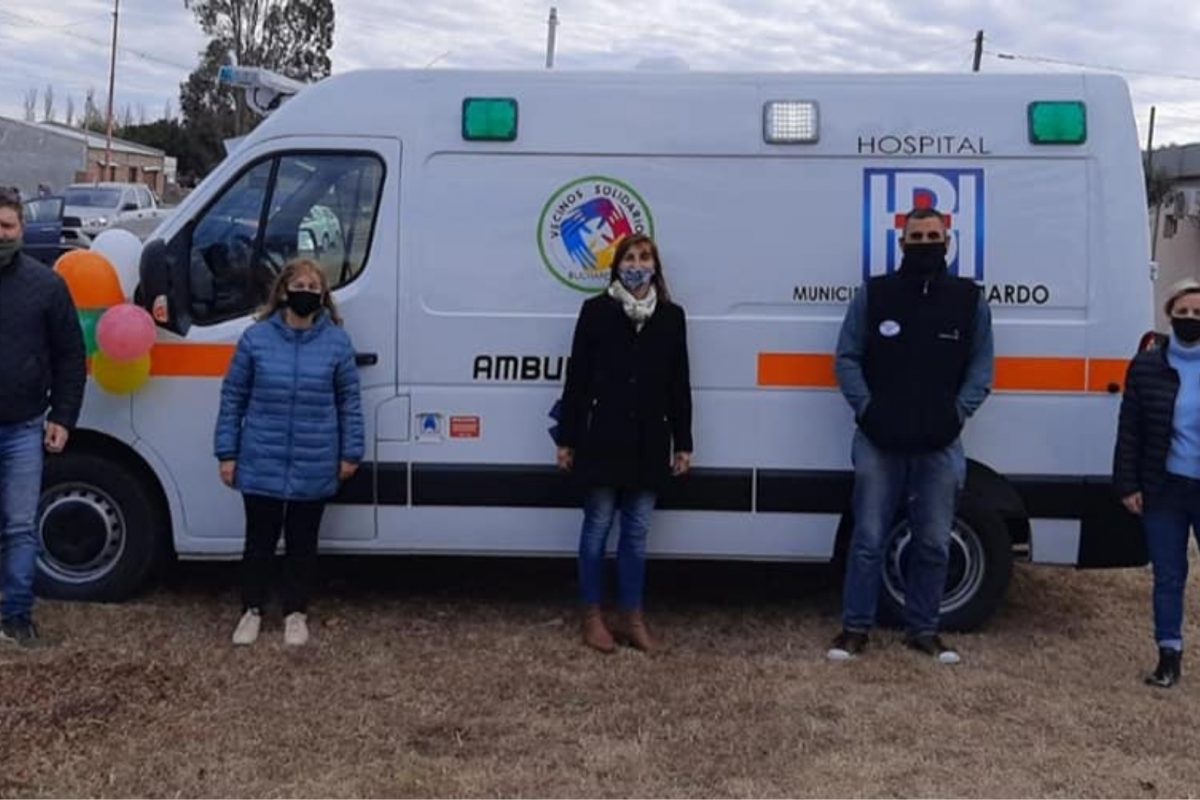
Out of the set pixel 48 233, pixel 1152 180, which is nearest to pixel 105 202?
pixel 48 233

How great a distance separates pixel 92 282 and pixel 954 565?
12.9 ft

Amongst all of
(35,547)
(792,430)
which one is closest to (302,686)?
(35,547)

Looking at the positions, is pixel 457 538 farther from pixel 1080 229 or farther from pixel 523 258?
pixel 1080 229

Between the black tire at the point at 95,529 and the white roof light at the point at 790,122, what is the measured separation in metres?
3.14

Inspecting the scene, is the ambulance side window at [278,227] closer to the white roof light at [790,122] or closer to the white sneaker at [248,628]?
the white sneaker at [248,628]

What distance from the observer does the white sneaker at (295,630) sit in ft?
18.7

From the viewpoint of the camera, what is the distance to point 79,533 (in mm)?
6039

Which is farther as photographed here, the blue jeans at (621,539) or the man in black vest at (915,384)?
the blue jeans at (621,539)

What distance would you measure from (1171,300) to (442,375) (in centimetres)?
297

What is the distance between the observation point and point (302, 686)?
521cm

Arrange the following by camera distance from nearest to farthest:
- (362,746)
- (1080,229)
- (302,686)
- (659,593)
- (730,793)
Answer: (730,793), (362,746), (302,686), (1080,229), (659,593)

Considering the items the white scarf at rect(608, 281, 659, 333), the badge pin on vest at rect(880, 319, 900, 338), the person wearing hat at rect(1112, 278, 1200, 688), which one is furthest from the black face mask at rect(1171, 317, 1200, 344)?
the white scarf at rect(608, 281, 659, 333)

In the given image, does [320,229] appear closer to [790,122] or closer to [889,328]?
[790,122]

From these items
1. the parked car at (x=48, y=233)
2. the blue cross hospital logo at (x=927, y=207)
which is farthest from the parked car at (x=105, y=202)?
the blue cross hospital logo at (x=927, y=207)
